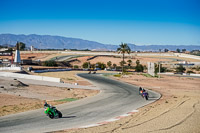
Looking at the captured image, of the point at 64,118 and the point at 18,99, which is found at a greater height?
the point at 18,99

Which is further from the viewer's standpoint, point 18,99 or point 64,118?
point 18,99

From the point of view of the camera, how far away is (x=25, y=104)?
23.6 metres

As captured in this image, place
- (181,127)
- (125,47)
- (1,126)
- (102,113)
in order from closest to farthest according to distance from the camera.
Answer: (181,127) < (1,126) < (102,113) < (125,47)

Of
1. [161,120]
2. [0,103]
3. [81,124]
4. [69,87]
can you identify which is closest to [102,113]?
[81,124]

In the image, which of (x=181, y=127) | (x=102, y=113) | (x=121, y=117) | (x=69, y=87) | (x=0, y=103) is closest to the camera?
(x=181, y=127)

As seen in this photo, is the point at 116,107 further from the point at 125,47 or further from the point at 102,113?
the point at 125,47

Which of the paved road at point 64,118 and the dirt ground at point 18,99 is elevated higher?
the dirt ground at point 18,99

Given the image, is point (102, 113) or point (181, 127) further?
point (102, 113)

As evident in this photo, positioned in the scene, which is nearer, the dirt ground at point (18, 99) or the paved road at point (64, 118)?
the paved road at point (64, 118)

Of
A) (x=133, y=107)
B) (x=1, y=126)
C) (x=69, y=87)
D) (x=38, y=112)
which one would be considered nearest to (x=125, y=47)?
(x=69, y=87)

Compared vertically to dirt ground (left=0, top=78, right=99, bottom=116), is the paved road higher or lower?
lower

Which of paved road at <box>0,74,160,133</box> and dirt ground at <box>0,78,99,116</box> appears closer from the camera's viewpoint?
paved road at <box>0,74,160,133</box>

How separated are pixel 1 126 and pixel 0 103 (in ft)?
26.1

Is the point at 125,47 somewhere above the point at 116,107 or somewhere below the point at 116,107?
above
